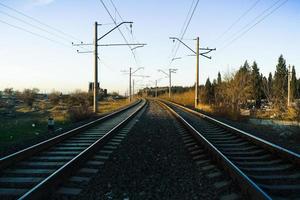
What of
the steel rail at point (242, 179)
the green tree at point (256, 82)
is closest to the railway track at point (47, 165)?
the steel rail at point (242, 179)

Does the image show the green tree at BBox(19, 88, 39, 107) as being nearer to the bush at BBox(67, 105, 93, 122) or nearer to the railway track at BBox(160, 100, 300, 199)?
the bush at BBox(67, 105, 93, 122)

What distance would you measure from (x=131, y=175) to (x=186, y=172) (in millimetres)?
1199

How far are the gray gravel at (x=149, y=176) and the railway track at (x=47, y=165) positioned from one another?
52 centimetres

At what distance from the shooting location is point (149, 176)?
7500mm

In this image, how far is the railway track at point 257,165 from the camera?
19.4ft

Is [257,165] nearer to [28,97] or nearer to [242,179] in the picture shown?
[242,179]

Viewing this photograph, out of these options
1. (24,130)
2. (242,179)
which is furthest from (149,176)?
(24,130)

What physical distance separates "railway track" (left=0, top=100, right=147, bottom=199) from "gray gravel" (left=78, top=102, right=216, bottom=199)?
0.52m

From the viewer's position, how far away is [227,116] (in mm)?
28297

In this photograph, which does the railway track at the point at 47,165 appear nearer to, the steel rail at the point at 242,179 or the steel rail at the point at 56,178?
the steel rail at the point at 56,178

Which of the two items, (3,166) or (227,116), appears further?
(227,116)

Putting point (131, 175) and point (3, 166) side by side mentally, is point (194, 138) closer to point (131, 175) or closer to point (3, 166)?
point (131, 175)

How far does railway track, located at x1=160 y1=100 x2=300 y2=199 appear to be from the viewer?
5.91 meters

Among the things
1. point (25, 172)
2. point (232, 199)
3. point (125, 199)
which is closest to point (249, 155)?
point (232, 199)
